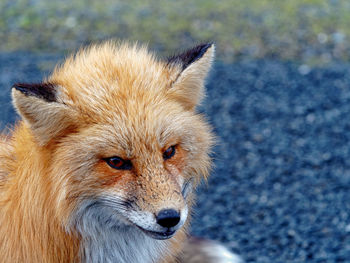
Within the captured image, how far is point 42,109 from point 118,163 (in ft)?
1.75

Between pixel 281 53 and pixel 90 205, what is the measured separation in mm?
8058

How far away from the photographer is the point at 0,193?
3426mm

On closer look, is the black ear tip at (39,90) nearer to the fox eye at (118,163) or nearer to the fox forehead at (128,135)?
the fox forehead at (128,135)

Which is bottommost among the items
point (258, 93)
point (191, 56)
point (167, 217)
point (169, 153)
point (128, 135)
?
point (258, 93)

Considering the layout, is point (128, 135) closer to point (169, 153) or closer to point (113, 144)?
point (113, 144)

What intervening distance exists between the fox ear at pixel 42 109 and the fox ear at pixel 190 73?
722 mm

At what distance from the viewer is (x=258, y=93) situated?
28.1 feet

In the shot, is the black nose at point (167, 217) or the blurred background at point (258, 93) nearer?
the black nose at point (167, 217)

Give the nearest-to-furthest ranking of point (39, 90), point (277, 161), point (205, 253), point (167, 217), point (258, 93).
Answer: point (167, 217)
point (39, 90)
point (205, 253)
point (277, 161)
point (258, 93)

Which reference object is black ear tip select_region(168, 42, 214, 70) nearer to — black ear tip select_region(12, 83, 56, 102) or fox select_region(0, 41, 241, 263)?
fox select_region(0, 41, 241, 263)

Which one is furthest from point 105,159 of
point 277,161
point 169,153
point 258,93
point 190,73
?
point 258,93

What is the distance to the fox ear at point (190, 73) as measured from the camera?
130 inches

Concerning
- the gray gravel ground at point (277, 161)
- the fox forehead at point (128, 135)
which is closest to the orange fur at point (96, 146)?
the fox forehead at point (128, 135)

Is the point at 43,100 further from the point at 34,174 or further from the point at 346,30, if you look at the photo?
the point at 346,30
